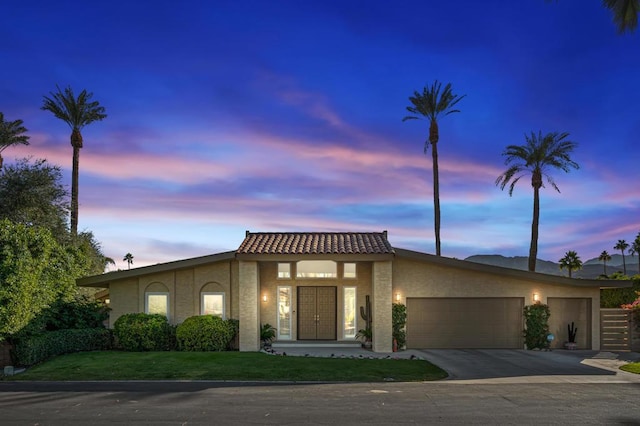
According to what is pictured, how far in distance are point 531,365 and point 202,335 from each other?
12.5 m

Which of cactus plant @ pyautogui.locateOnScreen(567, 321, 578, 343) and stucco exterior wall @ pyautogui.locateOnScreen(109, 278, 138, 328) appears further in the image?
stucco exterior wall @ pyautogui.locateOnScreen(109, 278, 138, 328)

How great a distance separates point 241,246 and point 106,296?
8.55 meters

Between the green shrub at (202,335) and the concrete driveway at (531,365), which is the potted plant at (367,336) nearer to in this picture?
the concrete driveway at (531,365)

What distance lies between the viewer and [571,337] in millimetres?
22938

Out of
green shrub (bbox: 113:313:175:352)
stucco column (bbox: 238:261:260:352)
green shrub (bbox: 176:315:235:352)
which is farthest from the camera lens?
stucco column (bbox: 238:261:260:352)

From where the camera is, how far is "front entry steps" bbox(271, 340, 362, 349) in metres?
23.4

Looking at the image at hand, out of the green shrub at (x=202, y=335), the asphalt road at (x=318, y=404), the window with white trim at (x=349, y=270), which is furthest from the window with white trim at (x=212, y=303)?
the asphalt road at (x=318, y=404)

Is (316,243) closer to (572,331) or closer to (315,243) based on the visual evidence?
(315,243)

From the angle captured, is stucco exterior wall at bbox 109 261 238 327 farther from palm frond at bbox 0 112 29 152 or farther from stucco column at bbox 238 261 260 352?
palm frond at bbox 0 112 29 152

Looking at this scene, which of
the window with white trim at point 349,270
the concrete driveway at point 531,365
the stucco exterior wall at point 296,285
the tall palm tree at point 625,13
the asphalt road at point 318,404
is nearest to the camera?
the asphalt road at point 318,404

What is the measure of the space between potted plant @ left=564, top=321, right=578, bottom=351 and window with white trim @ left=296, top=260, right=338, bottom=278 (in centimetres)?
1053

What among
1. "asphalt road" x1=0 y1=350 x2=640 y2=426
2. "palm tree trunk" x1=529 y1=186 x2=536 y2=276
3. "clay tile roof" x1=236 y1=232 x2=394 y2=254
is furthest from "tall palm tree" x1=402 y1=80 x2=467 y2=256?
"asphalt road" x1=0 y1=350 x2=640 y2=426

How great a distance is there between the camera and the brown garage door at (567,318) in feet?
76.1

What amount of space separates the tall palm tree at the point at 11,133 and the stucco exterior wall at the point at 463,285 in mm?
26498
